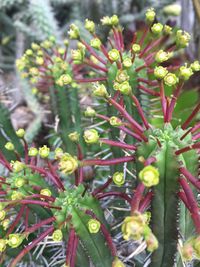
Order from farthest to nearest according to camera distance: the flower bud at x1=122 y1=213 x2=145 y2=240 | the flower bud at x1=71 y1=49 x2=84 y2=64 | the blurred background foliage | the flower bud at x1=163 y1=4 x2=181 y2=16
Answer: the flower bud at x1=163 y1=4 x2=181 y2=16 < the blurred background foliage < the flower bud at x1=71 y1=49 x2=84 y2=64 < the flower bud at x1=122 y1=213 x2=145 y2=240

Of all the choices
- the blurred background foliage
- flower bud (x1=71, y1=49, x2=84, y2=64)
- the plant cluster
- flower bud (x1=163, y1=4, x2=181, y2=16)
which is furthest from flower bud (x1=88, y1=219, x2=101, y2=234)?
flower bud (x1=163, y1=4, x2=181, y2=16)

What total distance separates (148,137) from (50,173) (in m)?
0.19

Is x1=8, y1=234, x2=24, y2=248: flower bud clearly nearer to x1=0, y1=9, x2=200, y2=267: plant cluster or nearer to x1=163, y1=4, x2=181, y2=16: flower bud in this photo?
x1=0, y1=9, x2=200, y2=267: plant cluster

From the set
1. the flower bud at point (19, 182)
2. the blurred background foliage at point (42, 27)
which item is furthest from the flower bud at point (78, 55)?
the blurred background foliage at point (42, 27)

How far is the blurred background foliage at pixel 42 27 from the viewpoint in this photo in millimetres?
1573

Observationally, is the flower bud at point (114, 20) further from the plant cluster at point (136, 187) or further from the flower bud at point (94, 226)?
the flower bud at point (94, 226)

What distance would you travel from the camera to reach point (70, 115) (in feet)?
3.68

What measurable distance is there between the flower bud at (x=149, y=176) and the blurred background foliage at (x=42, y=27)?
88cm

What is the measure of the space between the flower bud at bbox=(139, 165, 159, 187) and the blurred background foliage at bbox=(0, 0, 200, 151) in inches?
34.7

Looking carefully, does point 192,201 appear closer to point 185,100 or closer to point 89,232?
point 89,232

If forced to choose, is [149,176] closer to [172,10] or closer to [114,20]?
[114,20]

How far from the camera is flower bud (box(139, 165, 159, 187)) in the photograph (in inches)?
20.5

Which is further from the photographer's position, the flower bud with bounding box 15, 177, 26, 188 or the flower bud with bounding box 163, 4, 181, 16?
the flower bud with bounding box 163, 4, 181, 16

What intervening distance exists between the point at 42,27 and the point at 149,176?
135 cm
